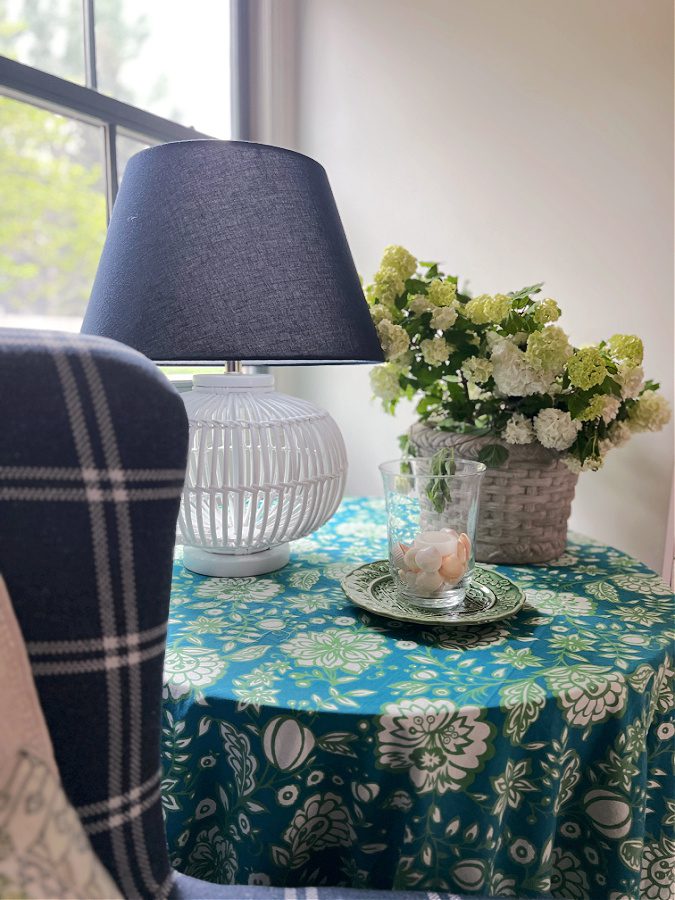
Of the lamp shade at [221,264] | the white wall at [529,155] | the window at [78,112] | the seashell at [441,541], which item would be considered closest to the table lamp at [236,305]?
the lamp shade at [221,264]

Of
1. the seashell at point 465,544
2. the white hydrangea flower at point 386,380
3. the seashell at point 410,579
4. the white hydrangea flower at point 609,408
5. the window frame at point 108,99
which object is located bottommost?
the seashell at point 410,579

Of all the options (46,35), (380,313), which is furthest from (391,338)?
(46,35)

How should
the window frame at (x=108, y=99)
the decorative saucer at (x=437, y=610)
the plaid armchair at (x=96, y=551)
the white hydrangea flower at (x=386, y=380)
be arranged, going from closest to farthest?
the plaid armchair at (x=96, y=551) → the decorative saucer at (x=437, y=610) → the white hydrangea flower at (x=386, y=380) → the window frame at (x=108, y=99)

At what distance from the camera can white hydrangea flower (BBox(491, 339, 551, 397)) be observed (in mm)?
1079

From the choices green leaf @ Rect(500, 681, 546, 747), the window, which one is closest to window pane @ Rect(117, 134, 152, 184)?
the window

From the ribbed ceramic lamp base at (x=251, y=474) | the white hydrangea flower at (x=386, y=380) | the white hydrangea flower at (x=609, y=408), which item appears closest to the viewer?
the ribbed ceramic lamp base at (x=251, y=474)

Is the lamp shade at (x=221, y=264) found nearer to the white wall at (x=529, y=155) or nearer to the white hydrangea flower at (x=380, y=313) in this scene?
the white hydrangea flower at (x=380, y=313)

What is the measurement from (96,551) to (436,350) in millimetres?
776

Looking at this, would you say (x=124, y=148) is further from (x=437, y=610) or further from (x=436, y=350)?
(x=437, y=610)

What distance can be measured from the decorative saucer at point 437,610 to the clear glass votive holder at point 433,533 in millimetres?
20

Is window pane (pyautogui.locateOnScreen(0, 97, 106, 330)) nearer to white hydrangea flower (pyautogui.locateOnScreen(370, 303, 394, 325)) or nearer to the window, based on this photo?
the window

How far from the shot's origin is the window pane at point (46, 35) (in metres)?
1.40

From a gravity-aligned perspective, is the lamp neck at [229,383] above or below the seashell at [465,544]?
above

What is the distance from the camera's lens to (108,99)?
155 centimetres
